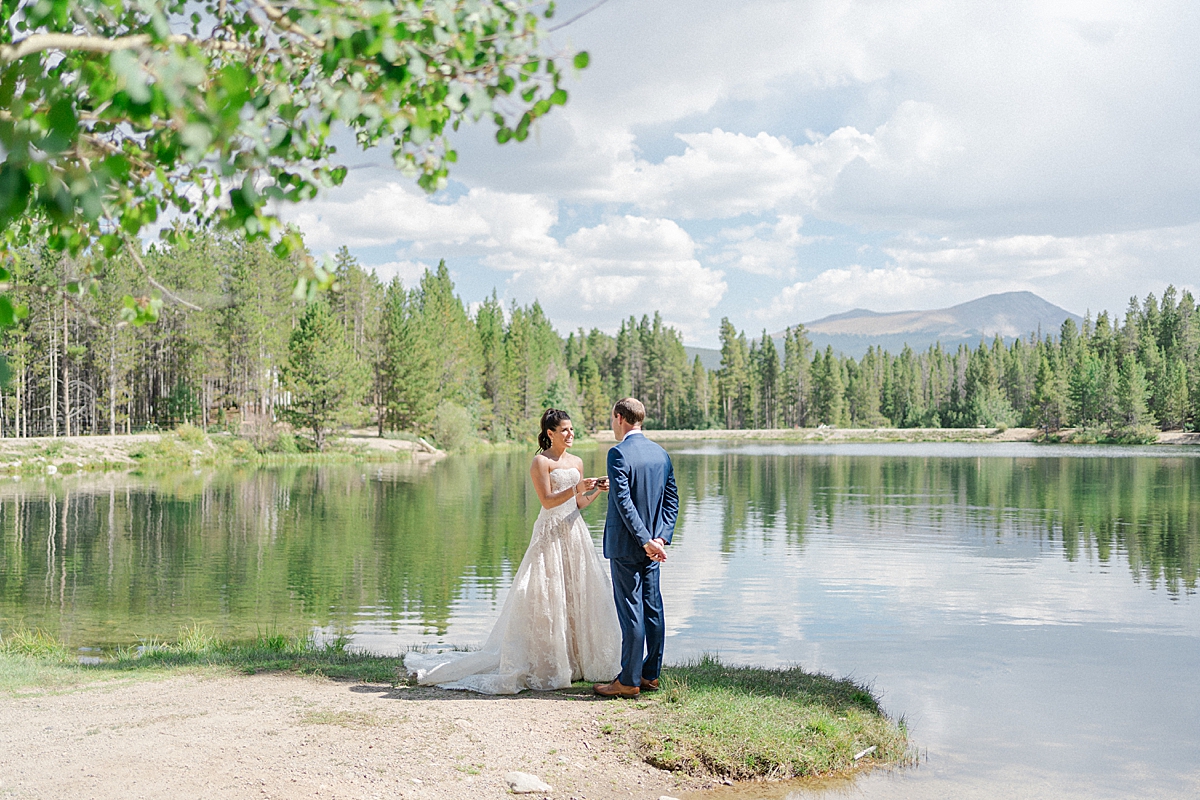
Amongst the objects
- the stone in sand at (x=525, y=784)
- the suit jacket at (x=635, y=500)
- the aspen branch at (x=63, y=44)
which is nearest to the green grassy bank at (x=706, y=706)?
the stone in sand at (x=525, y=784)

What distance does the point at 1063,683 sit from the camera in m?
10.0

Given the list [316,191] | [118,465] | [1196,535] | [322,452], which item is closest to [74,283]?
[316,191]

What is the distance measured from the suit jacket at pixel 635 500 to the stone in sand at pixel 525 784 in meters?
2.07

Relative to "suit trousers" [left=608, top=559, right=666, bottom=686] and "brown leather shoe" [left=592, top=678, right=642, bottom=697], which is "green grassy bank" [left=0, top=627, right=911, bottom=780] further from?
"suit trousers" [left=608, top=559, right=666, bottom=686]

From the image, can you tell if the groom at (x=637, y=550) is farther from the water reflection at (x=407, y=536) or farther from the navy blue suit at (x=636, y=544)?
the water reflection at (x=407, y=536)

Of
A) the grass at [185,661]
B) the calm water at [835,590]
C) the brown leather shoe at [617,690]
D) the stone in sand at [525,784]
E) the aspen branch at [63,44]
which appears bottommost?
the calm water at [835,590]

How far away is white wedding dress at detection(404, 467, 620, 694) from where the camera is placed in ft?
24.1

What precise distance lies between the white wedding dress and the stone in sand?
5.88 feet

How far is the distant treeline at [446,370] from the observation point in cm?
5231

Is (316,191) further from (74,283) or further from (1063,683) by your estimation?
(1063,683)

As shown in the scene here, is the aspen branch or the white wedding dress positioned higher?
the aspen branch

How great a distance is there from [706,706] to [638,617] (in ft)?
2.89

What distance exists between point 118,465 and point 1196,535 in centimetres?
4428

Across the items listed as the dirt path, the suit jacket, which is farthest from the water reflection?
the suit jacket
